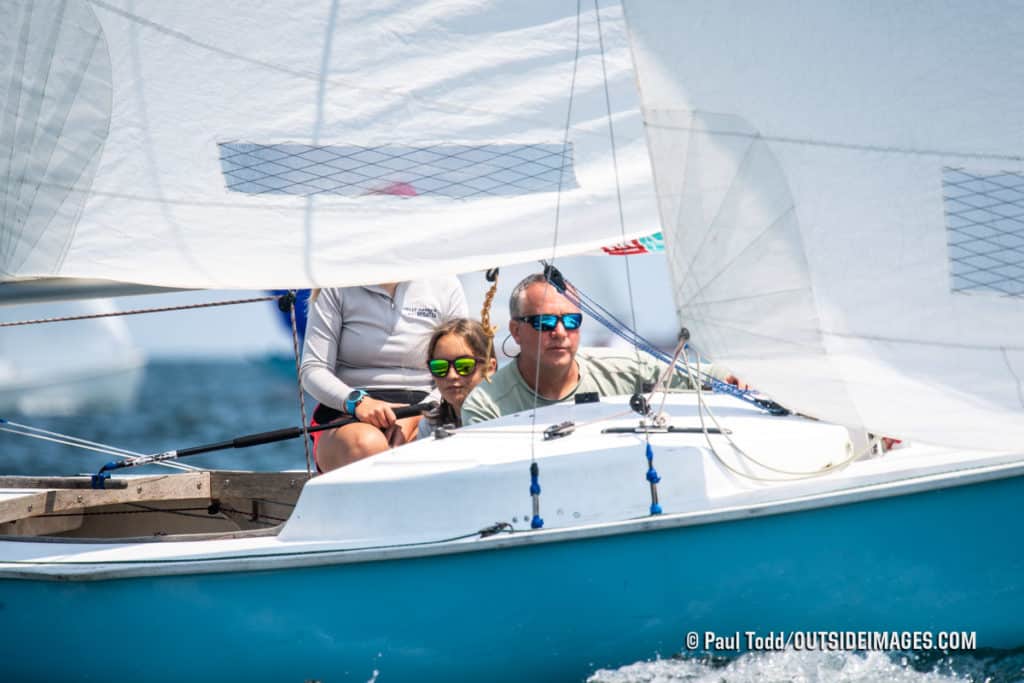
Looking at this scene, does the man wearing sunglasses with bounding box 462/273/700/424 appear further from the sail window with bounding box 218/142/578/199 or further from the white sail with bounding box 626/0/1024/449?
the white sail with bounding box 626/0/1024/449

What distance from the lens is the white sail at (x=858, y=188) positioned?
3416 mm

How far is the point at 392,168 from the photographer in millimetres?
4004

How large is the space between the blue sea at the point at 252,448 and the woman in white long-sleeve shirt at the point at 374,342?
1.57m

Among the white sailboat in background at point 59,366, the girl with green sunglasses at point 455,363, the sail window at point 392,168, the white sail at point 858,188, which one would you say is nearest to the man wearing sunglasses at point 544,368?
the girl with green sunglasses at point 455,363

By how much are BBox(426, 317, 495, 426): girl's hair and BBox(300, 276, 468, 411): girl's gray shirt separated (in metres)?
0.32

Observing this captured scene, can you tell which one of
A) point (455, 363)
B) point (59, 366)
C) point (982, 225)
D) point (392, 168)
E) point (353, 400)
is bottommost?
point (353, 400)

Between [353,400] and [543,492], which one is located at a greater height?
[353,400]

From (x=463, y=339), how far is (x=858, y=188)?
1499 millimetres

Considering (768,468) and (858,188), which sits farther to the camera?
(768,468)

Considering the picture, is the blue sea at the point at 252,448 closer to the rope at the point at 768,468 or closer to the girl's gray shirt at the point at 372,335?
the rope at the point at 768,468

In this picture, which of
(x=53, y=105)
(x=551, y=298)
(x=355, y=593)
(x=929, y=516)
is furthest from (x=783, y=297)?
(x=53, y=105)

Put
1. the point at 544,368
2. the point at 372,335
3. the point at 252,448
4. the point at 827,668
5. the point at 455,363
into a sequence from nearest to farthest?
the point at 827,668, the point at 544,368, the point at 455,363, the point at 372,335, the point at 252,448

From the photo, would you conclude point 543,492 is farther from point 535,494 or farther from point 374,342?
point 374,342

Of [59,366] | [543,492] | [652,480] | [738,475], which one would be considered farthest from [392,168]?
[59,366]
